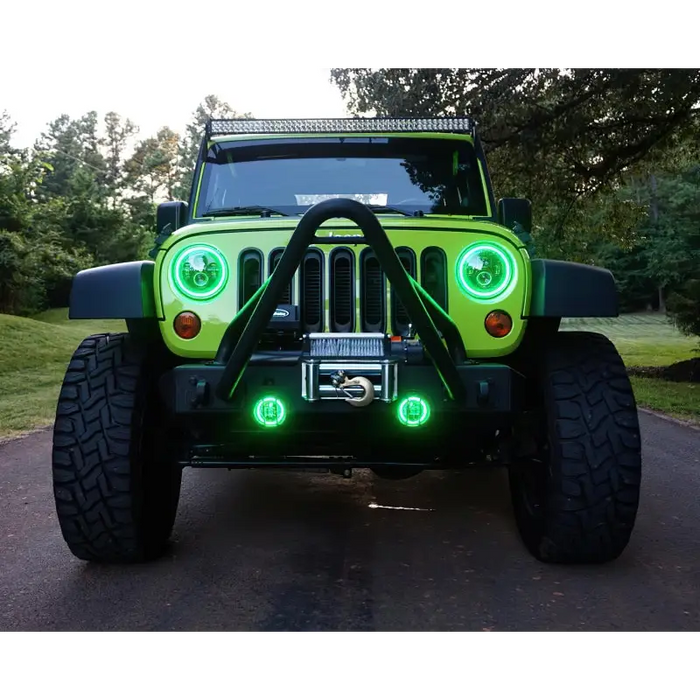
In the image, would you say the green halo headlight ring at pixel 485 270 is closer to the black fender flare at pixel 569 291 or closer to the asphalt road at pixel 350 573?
the black fender flare at pixel 569 291

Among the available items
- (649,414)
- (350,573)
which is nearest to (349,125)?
(350,573)

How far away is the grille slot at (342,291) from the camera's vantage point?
12.7ft

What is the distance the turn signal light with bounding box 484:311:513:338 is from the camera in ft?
12.3

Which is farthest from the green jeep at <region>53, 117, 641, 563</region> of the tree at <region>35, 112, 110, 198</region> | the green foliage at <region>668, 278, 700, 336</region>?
the tree at <region>35, 112, 110, 198</region>

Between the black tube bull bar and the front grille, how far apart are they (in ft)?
0.97

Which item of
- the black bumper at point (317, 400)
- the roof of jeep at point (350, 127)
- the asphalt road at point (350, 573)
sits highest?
the roof of jeep at point (350, 127)

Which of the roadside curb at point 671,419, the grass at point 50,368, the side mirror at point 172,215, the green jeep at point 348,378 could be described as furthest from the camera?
the grass at point 50,368

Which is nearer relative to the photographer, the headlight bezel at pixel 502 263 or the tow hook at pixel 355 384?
the tow hook at pixel 355 384

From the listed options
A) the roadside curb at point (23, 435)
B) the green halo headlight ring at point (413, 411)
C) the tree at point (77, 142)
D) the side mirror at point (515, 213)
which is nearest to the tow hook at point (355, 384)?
the green halo headlight ring at point (413, 411)

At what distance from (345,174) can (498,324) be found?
67.6 inches

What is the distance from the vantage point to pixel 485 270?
379 centimetres

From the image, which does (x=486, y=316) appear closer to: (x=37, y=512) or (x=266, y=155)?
(x=266, y=155)

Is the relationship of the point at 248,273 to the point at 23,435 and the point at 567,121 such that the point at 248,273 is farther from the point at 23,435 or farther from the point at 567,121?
the point at 567,121

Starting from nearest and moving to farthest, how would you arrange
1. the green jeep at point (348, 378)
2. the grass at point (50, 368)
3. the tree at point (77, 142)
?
the green jeep at point (348, 378)
the grass at point (50, 368)
the tree at point (77, 142)
